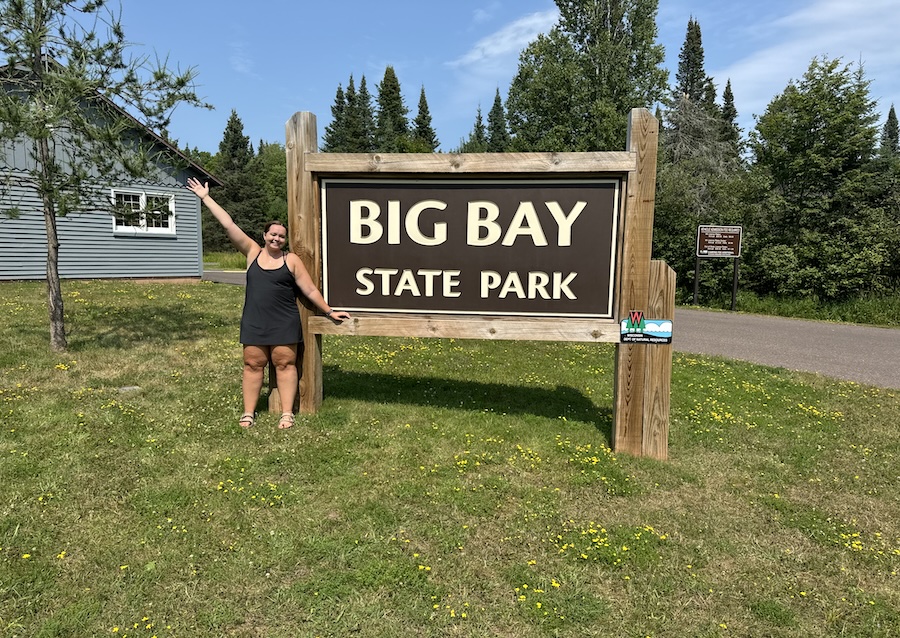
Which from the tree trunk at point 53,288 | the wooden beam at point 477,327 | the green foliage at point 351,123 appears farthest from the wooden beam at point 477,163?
the green foliage at point 351,123

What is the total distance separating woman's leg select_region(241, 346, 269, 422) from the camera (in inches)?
180

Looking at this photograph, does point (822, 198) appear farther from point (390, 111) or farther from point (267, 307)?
point (390, 111)

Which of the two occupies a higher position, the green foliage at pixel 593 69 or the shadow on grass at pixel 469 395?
the green foliage at pixel 593 69

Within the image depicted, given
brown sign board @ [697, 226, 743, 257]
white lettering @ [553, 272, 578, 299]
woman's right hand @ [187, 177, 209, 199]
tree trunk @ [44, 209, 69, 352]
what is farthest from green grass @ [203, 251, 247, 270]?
white lettering @ [553, 272, 578, 299]

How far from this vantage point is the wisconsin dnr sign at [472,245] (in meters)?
4.31

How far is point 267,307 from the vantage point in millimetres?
4465

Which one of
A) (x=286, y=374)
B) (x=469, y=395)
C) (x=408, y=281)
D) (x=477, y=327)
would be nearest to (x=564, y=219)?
(x=477, y=327)

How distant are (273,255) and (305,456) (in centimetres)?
173

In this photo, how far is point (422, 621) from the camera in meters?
2.38

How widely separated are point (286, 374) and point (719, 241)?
1613 cm

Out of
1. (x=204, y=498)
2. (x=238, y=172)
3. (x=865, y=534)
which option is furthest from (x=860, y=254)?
(x=238, y=172)

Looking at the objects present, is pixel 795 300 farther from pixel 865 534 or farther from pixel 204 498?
pixel 204 498

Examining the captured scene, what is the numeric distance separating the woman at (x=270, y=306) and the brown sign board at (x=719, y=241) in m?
15.6

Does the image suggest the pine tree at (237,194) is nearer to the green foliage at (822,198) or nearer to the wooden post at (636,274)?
the green foliage at (822,198)
